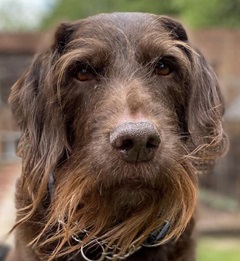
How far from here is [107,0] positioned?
3516cm

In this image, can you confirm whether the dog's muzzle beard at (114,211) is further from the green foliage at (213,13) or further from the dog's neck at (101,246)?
the green foliage at (213,13)

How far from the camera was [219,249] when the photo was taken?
28.6 feet

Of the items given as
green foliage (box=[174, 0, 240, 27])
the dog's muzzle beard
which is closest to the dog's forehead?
the dog's muzzle beard

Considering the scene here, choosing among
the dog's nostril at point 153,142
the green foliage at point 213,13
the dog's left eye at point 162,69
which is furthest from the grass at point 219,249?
the green foliage at point 213,13

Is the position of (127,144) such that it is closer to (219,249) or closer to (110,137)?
(110,137)

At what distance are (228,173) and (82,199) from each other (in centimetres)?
879

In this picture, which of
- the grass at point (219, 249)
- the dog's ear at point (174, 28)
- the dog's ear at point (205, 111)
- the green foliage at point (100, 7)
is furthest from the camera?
the green foliage at point (100, 7)

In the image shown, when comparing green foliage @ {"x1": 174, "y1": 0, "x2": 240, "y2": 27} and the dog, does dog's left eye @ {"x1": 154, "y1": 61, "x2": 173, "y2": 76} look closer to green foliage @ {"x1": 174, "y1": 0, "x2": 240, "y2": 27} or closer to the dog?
the dog

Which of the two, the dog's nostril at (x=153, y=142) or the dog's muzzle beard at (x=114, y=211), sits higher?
the dog's nostril at (x=153, y=142)

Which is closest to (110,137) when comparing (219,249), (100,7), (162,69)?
(162,69)

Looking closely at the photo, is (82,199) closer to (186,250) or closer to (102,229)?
(102,229)

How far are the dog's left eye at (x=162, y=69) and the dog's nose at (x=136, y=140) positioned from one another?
21.2 inches

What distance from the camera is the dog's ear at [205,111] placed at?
125 inches

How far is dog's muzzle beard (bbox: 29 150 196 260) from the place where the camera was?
2766mm
